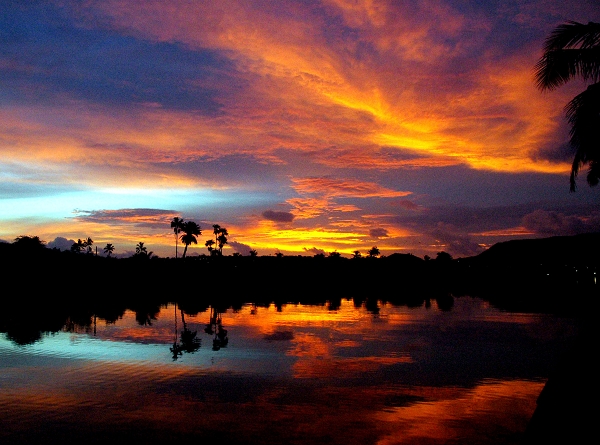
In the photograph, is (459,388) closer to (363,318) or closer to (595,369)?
(595,369)

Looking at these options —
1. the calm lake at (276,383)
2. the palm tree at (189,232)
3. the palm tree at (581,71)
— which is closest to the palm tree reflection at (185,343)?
the calm lake at (276,383)

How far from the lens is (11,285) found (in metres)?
52.5

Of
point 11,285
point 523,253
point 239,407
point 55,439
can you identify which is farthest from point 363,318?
point 523,253

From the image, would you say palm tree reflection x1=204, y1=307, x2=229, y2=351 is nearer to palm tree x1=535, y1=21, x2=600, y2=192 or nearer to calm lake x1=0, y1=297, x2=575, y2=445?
calm lake x1=0, y1=297, x2=575, y2=445

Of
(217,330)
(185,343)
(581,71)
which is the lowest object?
(185,343)

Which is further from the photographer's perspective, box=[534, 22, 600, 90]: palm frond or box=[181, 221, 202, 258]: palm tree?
box=[181, 221, 202, 258]: palm tree

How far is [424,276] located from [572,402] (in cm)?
9289

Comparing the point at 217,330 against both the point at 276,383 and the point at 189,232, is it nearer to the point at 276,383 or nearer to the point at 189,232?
the point at 276,383

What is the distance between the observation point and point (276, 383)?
14.1 meters

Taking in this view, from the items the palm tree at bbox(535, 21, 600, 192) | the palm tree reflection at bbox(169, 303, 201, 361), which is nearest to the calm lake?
the palm tree reflection at bbox(169, 303, 201, 361)

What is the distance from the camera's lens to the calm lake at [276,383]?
10406mm

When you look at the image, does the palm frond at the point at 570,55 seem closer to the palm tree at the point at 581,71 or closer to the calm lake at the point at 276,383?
the palm tree at the point at 581,71

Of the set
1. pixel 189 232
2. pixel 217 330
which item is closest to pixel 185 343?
pixel 217 330

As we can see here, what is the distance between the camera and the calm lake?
10.4 m
